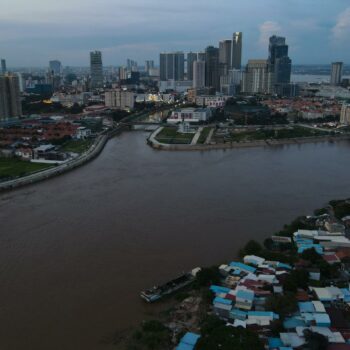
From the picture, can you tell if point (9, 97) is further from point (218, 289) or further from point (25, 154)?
point (218, 289)

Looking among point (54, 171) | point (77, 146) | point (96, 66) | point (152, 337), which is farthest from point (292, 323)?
point (96, 66)

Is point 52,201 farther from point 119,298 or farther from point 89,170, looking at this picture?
point 119,298

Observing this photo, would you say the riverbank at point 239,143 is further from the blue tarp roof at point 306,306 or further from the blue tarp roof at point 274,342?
the blue tarp roof at point 274,342

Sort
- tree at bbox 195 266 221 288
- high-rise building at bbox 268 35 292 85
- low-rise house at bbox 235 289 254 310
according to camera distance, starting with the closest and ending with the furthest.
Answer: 1. low-rise house at bbox 235 289 254 310
2. tree at bbox 195 266 221 288
3. high-rise building at bbox 268 35 292 85

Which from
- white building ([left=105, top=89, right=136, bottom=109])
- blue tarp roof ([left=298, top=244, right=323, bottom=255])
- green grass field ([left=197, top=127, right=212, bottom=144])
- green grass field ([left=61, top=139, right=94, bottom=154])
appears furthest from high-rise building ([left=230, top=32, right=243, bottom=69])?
blue tarp roof ([left=298, top=244, right=323, bottom=255])

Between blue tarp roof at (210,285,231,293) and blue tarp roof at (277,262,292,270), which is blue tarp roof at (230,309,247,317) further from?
blue tarp roof at (277,262,292,270)

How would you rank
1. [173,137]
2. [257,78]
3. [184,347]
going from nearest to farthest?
[184,347] < [173,137] < [257,78]
